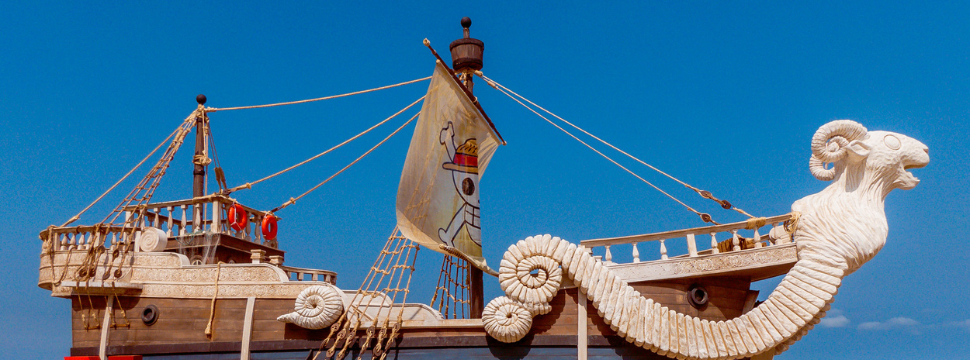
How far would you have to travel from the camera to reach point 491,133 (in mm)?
14844

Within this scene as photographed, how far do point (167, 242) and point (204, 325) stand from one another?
7.24ft

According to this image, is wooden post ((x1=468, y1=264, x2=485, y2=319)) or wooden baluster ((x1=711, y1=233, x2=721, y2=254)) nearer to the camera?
wooden baluster ((x1=711, y1=233, x2=721, y2=254))

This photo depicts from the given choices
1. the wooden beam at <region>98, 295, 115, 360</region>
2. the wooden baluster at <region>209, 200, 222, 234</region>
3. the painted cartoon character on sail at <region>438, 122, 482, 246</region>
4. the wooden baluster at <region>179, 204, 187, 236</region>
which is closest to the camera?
the wooden beam at <region>98, 295, 115, 360</region>

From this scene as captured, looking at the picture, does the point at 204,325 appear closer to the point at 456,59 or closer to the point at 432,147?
the point at 432,147

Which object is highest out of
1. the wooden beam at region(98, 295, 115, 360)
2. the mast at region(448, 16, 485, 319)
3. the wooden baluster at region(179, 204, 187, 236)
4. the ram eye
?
the mast at region(448, 16, 485, 319)

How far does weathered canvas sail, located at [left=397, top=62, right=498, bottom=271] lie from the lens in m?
13.1

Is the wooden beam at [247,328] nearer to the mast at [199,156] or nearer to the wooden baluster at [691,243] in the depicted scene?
the mast at [199,156]

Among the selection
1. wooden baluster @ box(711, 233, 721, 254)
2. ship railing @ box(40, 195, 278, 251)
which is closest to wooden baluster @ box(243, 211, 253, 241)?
ship railing @ box(40, 195, 278, 251)

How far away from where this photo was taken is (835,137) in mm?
12016

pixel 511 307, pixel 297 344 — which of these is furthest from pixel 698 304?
pixel 297 344

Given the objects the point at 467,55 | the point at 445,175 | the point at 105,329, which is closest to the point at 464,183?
the point at 445,175

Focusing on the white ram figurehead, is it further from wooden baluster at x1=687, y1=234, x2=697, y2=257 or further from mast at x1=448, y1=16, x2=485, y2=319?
mast at x1=448, y1=16, x2=485, y2=319

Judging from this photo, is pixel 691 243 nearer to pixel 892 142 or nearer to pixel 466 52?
pixel 892 142

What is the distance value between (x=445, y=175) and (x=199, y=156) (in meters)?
5.15
